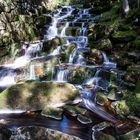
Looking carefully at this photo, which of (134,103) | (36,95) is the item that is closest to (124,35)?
(134,103)

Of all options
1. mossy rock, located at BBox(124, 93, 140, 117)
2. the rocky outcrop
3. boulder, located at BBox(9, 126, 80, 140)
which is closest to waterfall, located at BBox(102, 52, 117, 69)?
the rocky outcrop

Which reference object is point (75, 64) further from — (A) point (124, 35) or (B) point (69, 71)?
(A) point (124, 35)

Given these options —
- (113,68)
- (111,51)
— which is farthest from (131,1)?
(113,68)

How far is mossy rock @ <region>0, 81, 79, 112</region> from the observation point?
13641 millimetres

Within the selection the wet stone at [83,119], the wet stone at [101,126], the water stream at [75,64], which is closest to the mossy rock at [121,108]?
the water stream at [75,64]

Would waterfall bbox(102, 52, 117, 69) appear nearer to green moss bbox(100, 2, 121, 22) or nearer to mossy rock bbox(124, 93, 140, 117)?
mossy rock bbox(124, 93, 140, 117)

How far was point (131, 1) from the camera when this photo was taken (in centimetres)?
2522

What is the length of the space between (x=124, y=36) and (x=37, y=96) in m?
8.36

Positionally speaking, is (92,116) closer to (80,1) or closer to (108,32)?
(108,32)

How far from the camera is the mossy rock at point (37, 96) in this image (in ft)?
44.8

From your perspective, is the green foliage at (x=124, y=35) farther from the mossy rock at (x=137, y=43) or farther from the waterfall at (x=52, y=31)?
the waterfall at (x=52, y=31)

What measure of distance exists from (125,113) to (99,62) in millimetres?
6304

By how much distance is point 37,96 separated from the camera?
14.0 meters

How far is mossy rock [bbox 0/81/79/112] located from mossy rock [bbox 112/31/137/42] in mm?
6702
